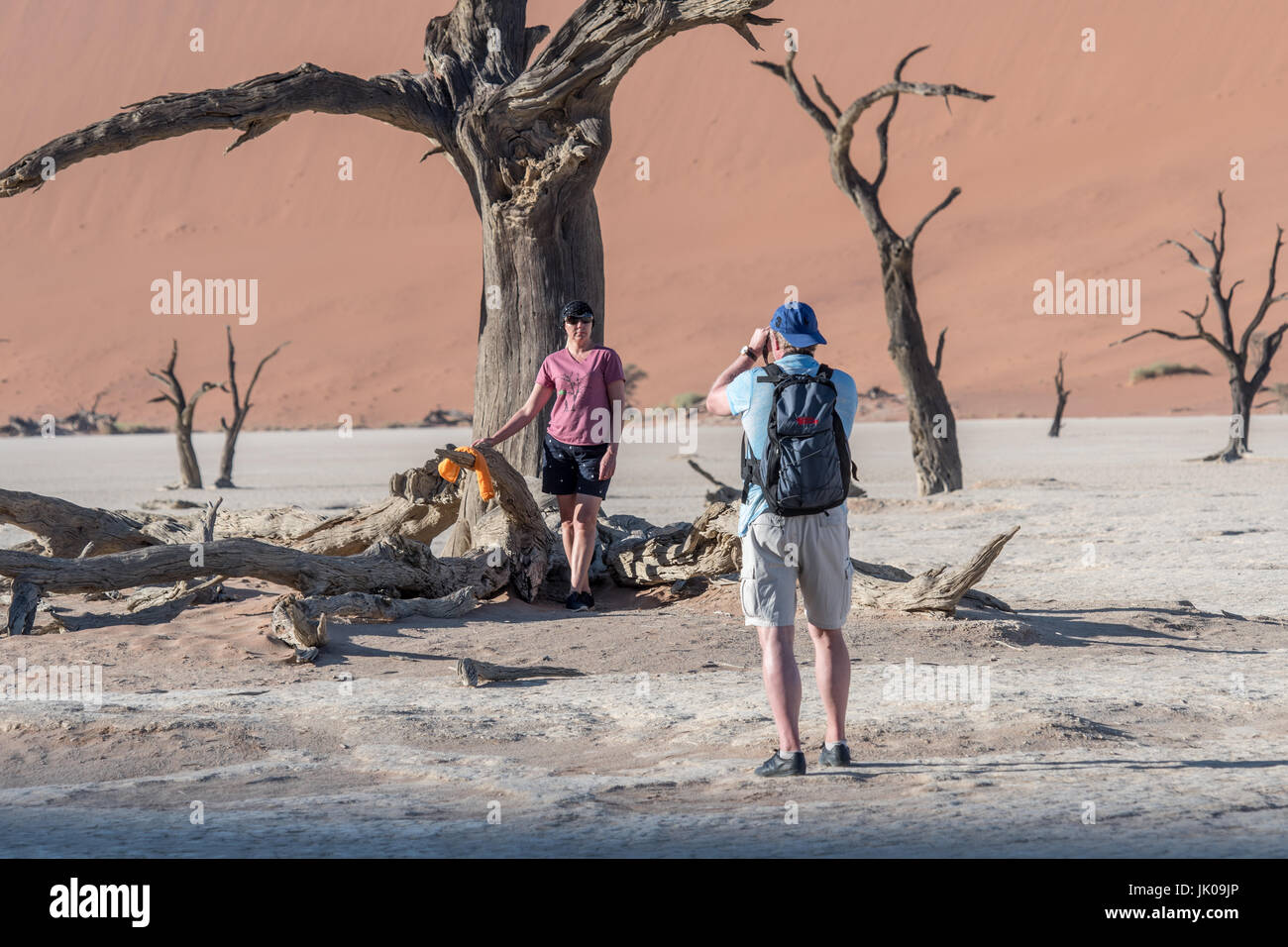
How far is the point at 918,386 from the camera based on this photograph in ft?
55.7

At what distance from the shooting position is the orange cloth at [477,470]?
7.62 m

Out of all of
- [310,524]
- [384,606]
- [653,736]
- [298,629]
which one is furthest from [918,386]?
[653,736]

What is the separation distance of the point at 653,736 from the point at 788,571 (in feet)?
3.40

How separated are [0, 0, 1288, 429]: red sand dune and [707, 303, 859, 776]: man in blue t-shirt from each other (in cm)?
4372

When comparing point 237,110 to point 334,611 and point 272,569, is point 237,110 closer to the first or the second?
point 272,569

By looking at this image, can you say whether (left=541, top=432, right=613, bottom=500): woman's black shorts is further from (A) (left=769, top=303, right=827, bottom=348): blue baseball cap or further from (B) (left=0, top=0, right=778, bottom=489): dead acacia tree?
(A) (left=769, top=303, right=827, bottom=348): blue baseball cap

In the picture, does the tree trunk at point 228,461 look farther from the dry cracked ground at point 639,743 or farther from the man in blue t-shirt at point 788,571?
the man in blue t-shirt at point 788,571

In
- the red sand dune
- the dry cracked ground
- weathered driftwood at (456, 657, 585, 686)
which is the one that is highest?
the red sand dune

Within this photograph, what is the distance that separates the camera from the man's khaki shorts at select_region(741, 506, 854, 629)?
4.73m

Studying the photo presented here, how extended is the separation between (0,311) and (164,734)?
7374cm

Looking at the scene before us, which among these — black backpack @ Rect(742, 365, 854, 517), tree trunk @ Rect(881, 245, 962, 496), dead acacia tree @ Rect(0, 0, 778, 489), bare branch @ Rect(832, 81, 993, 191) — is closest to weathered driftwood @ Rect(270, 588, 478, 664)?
dead acacia tree @ Rect(0, 0, 778, 489)

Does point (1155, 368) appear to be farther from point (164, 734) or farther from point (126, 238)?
point (126, 238)

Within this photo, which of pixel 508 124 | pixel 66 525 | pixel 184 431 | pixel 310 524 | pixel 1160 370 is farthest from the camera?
pixel 1160 370

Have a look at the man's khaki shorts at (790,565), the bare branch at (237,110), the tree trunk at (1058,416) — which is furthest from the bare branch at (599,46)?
the tree trunk at (1058,416)
